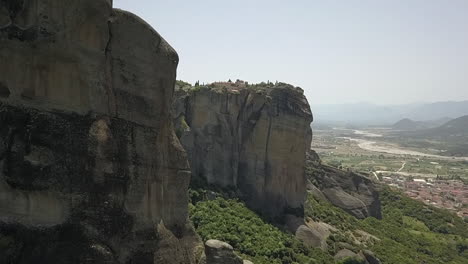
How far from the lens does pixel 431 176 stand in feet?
546

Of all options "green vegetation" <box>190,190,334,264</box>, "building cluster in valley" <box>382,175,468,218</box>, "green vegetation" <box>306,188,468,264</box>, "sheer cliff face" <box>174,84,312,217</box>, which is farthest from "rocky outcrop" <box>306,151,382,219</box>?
"building cluster in valley" <box>382,175,468,218</box>

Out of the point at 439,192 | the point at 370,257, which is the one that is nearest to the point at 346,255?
the point at 370,257

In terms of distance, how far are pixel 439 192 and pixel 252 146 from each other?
94702 millimetres

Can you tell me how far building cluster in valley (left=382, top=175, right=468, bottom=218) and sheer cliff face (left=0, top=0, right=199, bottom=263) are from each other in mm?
93636

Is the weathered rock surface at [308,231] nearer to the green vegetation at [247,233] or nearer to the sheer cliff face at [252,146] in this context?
the sheer cliff face at [252,146]

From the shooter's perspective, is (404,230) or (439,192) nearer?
(404,230)

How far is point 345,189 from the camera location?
62688 millimetres

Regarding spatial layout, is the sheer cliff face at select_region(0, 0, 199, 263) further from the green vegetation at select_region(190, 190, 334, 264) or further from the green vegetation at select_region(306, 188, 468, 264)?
the green vegetation at select_region(306, 188, 468, 264)

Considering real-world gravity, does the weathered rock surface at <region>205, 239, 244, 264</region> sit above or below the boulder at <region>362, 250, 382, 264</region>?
above

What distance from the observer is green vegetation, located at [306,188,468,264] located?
4878 centimetres

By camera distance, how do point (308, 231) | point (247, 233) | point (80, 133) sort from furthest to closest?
point (308, 231) < point (247, 233) < point (80, 133)

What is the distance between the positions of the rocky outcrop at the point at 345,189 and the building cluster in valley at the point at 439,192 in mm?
42818

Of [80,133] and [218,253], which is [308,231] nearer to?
[218,253]

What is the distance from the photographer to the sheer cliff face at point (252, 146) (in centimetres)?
4662
